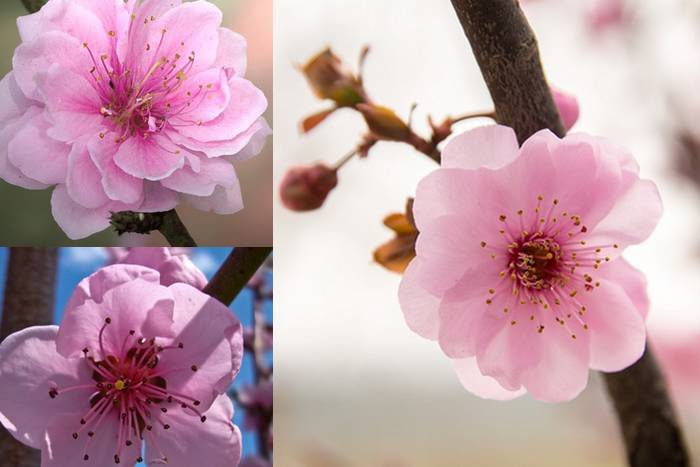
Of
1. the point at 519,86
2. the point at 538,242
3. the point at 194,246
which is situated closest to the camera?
the point at 519,86

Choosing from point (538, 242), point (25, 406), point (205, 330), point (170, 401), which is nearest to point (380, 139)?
point (538, 242)

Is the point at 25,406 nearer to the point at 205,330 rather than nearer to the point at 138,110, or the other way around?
the point at 205,330

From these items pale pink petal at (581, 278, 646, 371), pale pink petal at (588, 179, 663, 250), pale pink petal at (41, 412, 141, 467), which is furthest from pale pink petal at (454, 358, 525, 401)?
pale pink petal at (41, 412, 141, 467)

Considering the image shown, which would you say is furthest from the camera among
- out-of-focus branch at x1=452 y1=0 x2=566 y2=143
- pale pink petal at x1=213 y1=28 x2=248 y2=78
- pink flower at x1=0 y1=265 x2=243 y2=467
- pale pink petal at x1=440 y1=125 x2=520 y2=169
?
pale pink petal at x1=213 y1=28 x2=248 y2=78

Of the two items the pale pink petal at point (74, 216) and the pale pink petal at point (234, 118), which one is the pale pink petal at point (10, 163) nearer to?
the pale pink petal at point (74, 216)

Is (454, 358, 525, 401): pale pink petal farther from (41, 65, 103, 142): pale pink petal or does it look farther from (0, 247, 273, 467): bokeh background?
(41, 65, 103, 142): pale pink petal

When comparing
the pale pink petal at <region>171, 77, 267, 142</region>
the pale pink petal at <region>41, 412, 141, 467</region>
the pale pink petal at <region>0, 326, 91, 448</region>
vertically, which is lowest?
the pale pink petal at <region>41, 412, 141, 467</region>
